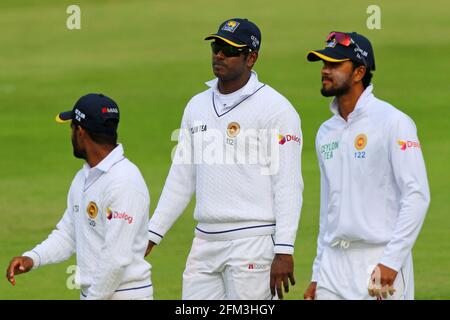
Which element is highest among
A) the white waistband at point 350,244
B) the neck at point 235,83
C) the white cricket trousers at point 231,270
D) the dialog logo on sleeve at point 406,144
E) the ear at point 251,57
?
the ear at point 251,57

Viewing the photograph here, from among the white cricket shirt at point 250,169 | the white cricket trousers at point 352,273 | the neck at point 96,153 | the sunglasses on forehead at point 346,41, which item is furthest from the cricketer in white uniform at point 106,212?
the sunglasses on forehead at point 346,41

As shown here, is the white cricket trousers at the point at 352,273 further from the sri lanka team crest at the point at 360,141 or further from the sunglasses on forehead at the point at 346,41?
the sunglasses on forehead at the point at 346,41

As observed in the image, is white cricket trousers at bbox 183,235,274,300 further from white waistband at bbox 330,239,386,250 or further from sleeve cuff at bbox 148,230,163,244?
white waistband at bbox 330,239,386,250

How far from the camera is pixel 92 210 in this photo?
8664 mm

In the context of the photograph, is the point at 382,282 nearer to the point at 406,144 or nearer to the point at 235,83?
the point at 406,144

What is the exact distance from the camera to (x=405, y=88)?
87.7ft

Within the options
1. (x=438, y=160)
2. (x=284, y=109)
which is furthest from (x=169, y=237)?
(x=284, y=109)

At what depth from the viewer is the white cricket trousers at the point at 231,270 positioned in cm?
955

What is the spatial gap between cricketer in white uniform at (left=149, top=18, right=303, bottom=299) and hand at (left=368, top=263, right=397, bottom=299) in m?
Answer: 0.92

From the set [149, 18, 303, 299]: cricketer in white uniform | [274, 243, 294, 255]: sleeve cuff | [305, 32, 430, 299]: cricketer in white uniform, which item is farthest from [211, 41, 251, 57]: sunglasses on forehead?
[274, 243, 294, 255]: sleeve cuff

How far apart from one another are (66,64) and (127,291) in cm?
2050

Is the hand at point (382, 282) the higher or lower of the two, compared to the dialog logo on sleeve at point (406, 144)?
lower

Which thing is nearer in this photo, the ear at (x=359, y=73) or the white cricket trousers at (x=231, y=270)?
the ear at (x=359, y=73)

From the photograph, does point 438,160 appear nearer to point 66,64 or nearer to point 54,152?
point 54,152
